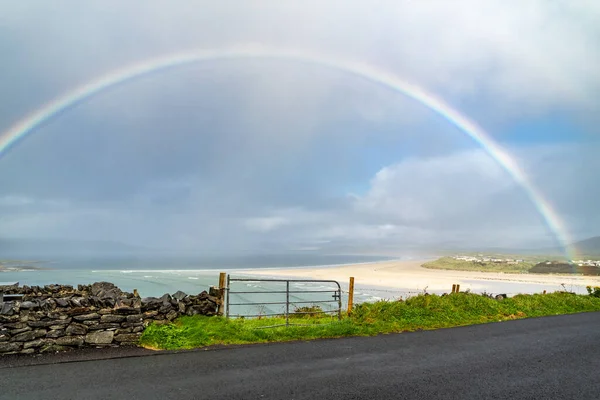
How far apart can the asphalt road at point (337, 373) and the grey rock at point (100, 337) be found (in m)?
1.20

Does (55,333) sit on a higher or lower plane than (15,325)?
lower

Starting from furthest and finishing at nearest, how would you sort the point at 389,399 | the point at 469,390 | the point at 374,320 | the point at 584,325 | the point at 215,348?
the point at 584,325 → the point at 374,320 → the point at 215,348 → the point at 469,390 → the point at 389,399

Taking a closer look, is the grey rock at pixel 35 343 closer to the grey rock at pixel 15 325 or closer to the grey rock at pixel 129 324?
the grey rock at pixel 15 325

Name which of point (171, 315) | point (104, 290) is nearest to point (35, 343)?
point (104, 290)

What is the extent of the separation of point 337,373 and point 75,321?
6320 millimetres

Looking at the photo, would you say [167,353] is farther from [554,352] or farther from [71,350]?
[554,352]

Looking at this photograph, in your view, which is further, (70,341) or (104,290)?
(104,290)

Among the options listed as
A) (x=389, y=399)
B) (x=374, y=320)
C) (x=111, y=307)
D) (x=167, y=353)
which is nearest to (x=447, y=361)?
(x=389, y=399)

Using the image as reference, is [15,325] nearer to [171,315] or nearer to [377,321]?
[171,315]

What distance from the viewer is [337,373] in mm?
8180

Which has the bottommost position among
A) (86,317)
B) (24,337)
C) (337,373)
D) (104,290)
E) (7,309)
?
(337,373)

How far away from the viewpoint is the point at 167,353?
375 inches

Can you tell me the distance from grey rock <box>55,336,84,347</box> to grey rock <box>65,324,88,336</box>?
0.32 ft

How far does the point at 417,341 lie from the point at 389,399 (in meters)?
5.26
